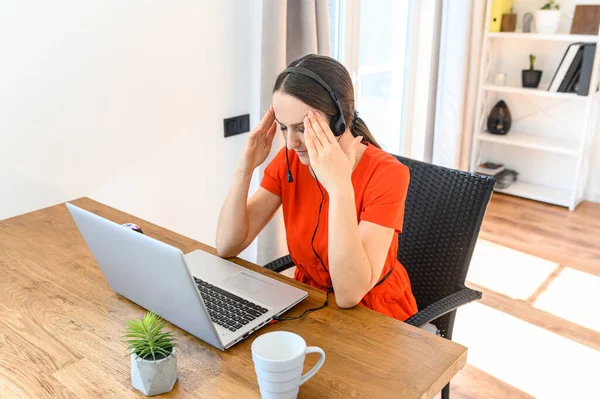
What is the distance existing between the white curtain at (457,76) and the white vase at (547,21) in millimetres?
331

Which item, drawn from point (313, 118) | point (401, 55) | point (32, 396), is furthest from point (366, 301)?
point (401, 55)

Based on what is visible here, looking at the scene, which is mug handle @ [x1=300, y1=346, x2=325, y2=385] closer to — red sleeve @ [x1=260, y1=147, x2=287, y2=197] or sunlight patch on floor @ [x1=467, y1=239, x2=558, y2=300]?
red sleeve @ [x1=260, y1=147, x2=287, y2=197]

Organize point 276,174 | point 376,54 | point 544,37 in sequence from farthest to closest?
1. point 544,37
2. point 376,54
3. point 276,174

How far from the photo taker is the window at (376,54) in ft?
8.95

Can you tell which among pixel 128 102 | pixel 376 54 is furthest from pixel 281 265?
pixel 376 54

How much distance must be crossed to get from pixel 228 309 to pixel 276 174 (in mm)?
459

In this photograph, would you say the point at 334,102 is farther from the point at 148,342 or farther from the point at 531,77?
the point at 531,77

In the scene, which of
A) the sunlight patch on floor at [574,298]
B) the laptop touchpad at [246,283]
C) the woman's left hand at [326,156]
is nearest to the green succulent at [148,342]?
the laptop touchpad at [246,283]

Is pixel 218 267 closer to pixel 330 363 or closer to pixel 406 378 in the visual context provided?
pixel 330 363

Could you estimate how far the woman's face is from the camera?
4.13ft

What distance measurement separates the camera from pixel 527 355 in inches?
87.2

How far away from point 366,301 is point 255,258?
3.92ft

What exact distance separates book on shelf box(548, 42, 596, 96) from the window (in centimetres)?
94

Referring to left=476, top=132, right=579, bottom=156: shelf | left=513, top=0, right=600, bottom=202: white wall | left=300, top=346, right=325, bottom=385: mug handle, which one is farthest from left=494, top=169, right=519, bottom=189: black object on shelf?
left=300, top=346, right=325, bottom=385: mug handle
